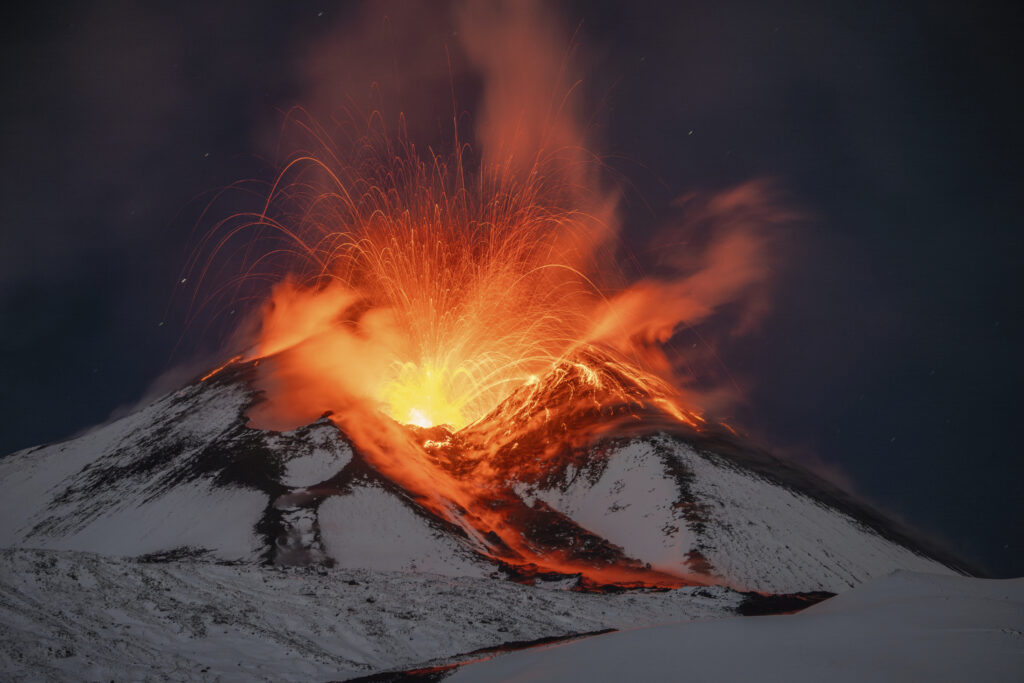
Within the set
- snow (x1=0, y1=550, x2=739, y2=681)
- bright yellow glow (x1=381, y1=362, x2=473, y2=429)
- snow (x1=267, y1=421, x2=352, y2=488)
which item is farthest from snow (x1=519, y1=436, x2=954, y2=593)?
bright yellow glow (x1=381, y1=362, x2=473, y2=429)

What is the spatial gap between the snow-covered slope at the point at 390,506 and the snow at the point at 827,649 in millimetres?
30426

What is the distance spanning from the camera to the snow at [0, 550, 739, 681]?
15.8 metres

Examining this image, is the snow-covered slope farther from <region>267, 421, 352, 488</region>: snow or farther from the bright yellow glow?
the bright yellow glow

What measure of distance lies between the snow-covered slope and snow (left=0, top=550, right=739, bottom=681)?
36.8ft

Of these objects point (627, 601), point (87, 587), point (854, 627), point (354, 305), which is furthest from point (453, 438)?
point (854, 627)

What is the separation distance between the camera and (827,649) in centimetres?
896

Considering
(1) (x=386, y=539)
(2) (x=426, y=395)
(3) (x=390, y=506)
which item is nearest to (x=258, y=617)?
(1) (x=386, y=539)

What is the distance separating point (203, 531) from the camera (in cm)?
4125

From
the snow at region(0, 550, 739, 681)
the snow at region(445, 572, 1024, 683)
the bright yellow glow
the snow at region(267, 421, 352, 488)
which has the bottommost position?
the snow at region(0, 550, 739, 681)

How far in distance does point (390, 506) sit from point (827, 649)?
1607 inches

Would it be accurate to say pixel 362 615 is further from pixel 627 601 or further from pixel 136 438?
pixel 136 438

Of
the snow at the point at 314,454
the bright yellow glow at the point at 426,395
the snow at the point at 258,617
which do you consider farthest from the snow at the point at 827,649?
Result: the bright yellow glow at the point at 426,395

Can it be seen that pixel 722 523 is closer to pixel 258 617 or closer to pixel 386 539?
pixel 386 539

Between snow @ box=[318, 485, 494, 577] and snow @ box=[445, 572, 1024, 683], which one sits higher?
snow @ box=[318, 485, 494, 577]
